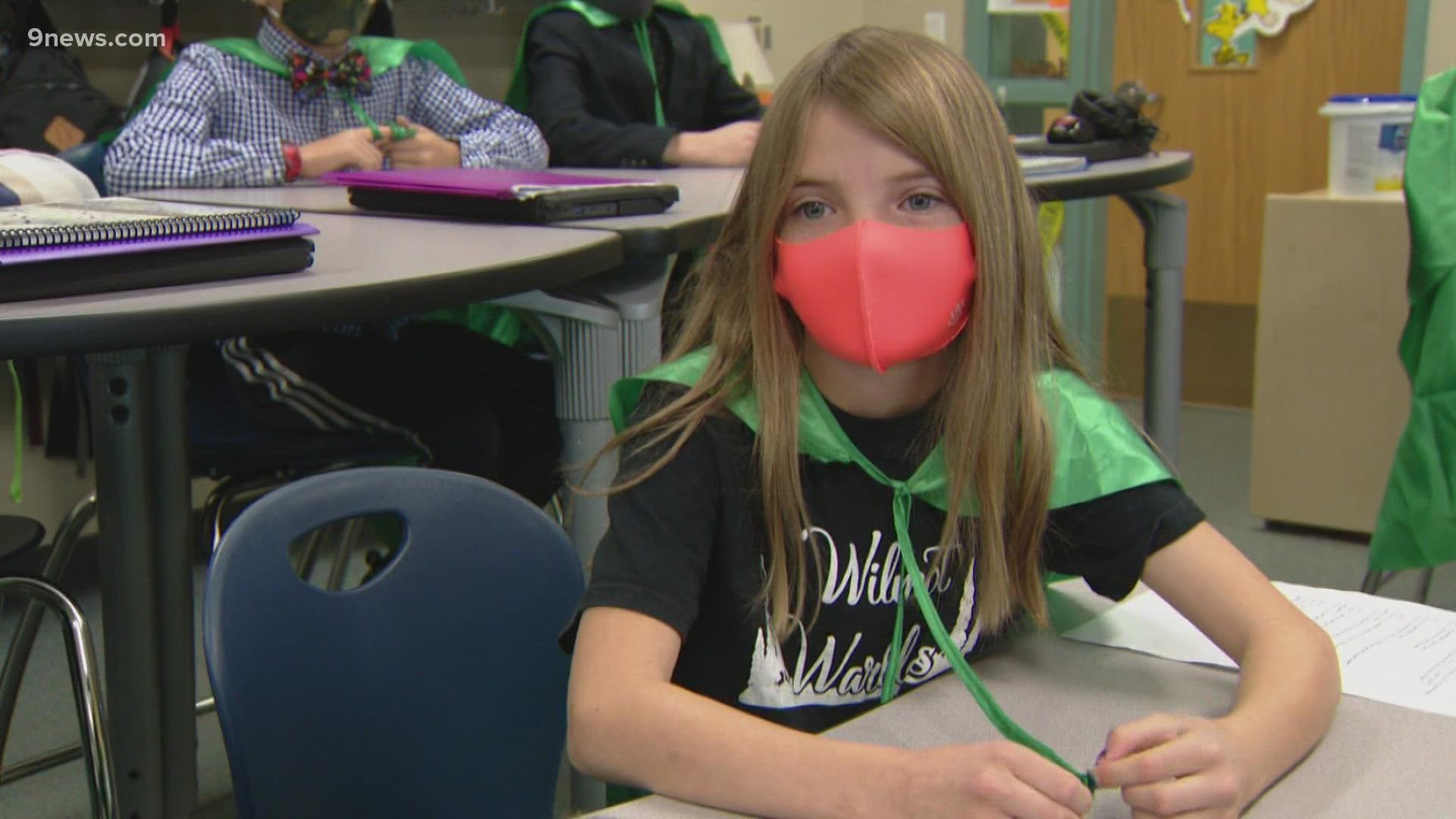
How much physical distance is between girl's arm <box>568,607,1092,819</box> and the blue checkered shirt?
58.8 inches

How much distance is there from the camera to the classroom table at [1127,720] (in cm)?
68

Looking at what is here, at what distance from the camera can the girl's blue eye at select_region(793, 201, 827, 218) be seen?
2.92 feet

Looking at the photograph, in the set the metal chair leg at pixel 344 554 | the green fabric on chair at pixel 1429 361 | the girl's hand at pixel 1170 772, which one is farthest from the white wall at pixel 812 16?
the girl's hand at pixel 1170 772

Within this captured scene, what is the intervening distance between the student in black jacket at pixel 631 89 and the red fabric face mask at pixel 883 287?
5.03 feet

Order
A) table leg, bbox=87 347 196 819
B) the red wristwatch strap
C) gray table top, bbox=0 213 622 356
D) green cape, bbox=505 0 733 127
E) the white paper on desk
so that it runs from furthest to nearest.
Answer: green cape, bbox=505 0 733 127 → the red wristwatch strap → table leg, bbox=87 347 196 819 → gray table top, bbox=0 213 622 356 → the white paper on desk

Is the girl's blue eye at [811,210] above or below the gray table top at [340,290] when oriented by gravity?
above

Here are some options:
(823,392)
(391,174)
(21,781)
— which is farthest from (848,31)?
(21,781)

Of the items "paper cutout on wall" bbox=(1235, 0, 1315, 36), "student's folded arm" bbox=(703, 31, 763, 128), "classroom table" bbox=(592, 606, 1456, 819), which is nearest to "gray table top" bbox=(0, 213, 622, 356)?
"classroom table" bbox=(592, 606, 1456, 819)

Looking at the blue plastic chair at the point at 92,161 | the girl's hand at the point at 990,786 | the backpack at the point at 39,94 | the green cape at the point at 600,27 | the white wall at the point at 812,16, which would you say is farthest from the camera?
the white wall at the point at 812,16

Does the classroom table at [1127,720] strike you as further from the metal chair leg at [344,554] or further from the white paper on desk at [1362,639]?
the metal chair leg at [344,554]

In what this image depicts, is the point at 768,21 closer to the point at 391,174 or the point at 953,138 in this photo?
the point at 391,174

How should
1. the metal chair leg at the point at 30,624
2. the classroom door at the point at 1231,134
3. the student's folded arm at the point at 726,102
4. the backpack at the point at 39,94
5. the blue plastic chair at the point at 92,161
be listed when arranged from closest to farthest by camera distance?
the metal chair leg at the point at 30,624
the blue plastic chair at the point at 92,161
the backpack at the point at 39,94
the student's folded arm at the point at 726,102
the classroom door at the point at 1231,134

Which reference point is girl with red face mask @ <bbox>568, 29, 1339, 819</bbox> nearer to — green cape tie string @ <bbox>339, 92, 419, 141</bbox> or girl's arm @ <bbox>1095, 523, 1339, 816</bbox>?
girl's arm @ <bbox>1095, 523, 1339, 816</bbox>

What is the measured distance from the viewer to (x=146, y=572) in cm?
124
